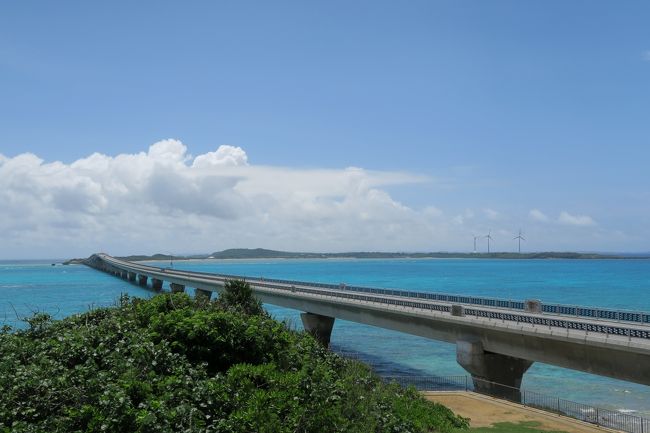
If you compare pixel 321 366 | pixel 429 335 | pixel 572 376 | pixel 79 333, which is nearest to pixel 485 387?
pixel 429 335

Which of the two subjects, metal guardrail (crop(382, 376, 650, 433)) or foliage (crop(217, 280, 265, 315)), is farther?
foliage (crop(217, 280, 265, 315))

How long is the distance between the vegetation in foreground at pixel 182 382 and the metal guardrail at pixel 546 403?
34.6 ft

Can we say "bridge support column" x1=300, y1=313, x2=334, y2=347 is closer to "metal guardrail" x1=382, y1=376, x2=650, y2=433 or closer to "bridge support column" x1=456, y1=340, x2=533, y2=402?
"metal guardrail" x1=382, y1=376, x2=650, y2=433

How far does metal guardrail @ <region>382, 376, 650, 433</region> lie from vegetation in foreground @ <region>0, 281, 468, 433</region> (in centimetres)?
1056

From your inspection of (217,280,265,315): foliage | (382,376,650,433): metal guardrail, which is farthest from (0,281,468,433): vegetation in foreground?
(217,280,265,315): foliage

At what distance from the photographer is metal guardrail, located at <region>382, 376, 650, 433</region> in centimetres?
3119

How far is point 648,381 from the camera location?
1141 inches

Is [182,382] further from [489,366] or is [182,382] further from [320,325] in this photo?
[320,325]

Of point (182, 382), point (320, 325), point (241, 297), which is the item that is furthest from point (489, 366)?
point (320, 325)

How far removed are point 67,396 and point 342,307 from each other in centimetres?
4645

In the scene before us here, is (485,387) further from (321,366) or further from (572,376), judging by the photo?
(321,366)

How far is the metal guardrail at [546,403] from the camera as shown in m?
31.2

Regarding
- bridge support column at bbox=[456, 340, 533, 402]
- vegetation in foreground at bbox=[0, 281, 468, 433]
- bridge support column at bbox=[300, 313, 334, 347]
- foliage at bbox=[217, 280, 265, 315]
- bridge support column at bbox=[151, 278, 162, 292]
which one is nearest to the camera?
vegetation in foreground at bbox=[0, 281, 468, 433]

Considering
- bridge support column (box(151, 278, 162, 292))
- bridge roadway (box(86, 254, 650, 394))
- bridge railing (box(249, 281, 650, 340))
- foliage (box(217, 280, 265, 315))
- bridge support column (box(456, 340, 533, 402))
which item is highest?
foliage (box(217, 280, 265, 315))
